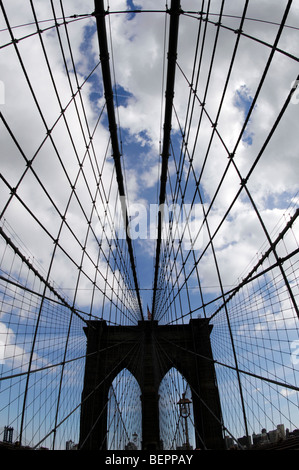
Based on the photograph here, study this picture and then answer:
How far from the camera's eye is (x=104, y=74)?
23.2 feet

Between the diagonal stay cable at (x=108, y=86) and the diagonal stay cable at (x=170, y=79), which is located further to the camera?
the diagonal stay cable at (x=108, y=86)

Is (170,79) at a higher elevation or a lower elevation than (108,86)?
lower

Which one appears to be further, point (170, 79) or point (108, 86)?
point (108, 86)

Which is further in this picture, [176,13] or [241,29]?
[176,13]

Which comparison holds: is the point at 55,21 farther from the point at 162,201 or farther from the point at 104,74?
the point at 162,201

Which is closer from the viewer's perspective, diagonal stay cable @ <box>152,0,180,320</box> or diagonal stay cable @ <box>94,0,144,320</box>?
diagonal stay cable @ <box>152,0,180,320</box>
